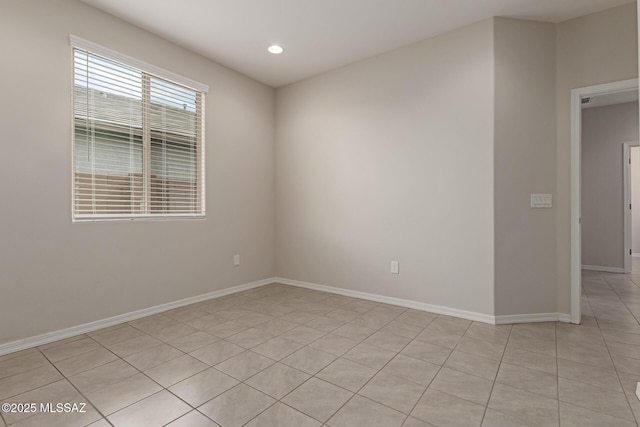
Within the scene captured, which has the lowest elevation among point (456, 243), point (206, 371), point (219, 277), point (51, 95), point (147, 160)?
point (206, 371)

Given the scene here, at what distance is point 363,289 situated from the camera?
12.2ft

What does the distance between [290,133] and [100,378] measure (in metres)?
3.37

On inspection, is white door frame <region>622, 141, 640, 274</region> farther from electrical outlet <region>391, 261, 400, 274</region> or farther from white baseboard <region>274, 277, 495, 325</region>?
electrical outlet <region>391, 261, 400, 274</region>

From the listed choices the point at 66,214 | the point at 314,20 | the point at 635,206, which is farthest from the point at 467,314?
the point at 635,206

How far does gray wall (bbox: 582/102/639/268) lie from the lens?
5047 mm

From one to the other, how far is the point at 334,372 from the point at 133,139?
109 inches

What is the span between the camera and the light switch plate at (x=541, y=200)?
9.64 feet

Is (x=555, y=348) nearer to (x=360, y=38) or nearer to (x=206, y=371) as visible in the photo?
(x=206, y=371)

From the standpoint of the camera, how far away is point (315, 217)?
4.15m

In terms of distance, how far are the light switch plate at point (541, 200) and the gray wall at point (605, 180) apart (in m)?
3.30

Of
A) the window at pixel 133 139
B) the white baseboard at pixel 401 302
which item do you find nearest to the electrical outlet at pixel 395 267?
the white baseboard at pixel 401 302

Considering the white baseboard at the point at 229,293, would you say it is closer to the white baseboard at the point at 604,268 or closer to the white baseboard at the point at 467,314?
the white baseboard at the point at 467,314

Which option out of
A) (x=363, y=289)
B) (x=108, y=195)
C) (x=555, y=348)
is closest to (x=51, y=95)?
(x=108, y=195)

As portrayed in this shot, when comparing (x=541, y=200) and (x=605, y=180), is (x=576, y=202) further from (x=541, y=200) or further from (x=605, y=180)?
(x=605, y=180)
